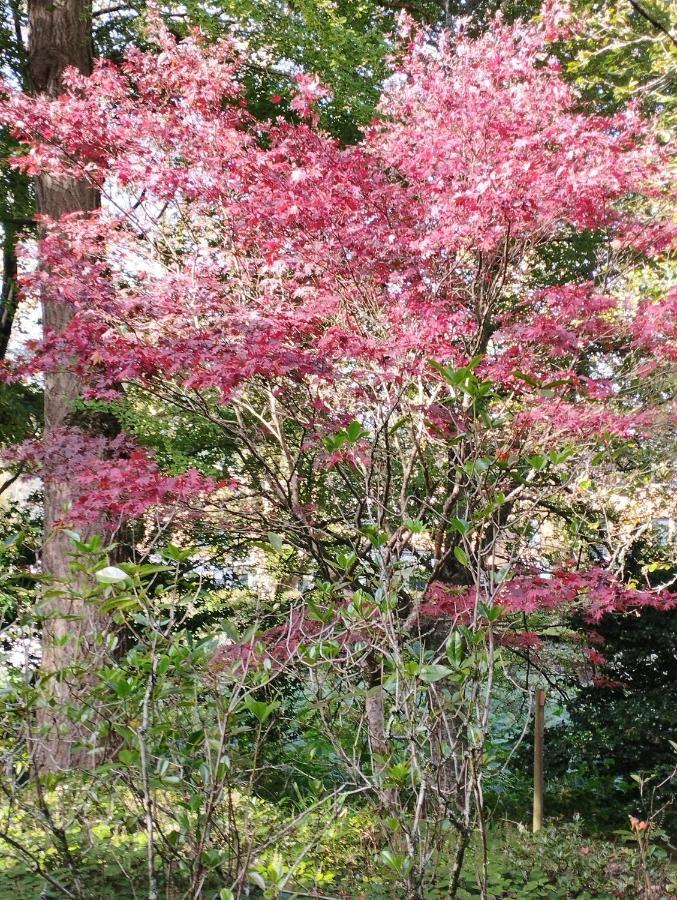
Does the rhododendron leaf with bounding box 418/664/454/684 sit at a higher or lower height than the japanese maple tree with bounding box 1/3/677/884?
lower

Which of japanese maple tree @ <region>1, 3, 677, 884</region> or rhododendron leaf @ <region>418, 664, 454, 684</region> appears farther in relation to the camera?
japanese maple tree @ <region>1, 3, 677, 884</region>

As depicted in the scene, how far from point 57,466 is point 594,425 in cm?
338

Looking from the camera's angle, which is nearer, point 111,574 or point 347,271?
point 111,574

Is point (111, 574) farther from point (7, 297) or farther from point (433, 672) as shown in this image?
point (7, 297)

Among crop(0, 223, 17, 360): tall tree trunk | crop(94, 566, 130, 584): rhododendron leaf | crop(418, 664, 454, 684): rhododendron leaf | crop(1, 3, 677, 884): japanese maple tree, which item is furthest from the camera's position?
crop(0, 223, 17, 360): tall tree trunk

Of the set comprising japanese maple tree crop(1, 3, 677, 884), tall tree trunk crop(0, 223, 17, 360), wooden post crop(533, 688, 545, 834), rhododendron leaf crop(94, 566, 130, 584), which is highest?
tall tree trunk crop(0, 223, 17, 360)

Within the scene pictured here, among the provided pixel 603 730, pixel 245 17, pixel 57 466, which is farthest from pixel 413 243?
pixel 603 730

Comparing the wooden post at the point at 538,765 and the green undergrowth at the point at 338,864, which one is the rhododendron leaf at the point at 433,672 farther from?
the wooden post at the point at 538,765

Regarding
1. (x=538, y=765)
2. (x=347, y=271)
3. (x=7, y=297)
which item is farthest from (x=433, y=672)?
(x=7, y=297)

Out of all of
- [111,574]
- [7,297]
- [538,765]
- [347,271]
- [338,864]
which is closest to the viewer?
[111,574]

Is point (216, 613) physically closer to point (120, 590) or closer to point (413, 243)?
point (413, 243)

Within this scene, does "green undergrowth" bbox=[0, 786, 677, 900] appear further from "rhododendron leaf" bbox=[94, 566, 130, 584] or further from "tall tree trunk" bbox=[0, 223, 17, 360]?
"tall tree trunk" bbox=[0, 223, 17, 360]

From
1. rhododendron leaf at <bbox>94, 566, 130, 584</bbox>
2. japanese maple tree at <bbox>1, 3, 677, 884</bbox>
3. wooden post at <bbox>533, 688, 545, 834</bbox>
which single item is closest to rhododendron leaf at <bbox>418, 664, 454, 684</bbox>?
rhododendron leaf at <bbox>94, 566, 130, 584</bbox>

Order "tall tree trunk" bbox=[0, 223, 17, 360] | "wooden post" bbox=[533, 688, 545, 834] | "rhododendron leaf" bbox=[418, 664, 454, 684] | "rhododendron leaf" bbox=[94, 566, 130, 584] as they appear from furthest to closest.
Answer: "tall tree trunk" bbox=[0, 223, 17, 360], "wooden post" bbox=[533, 688, 545, 834], "rhododendron leaf" bbox=[418, 664, 454, 684], "rhododendron leaf" bbox=[94, 566, 130, 584]
